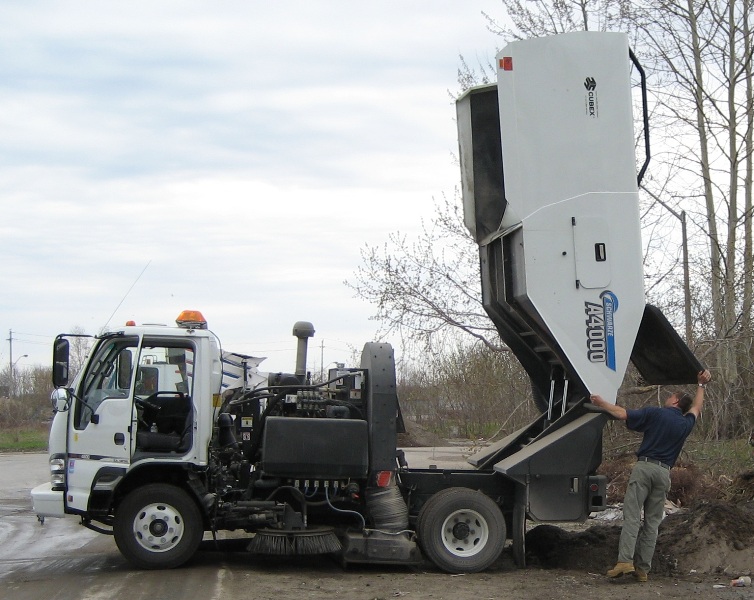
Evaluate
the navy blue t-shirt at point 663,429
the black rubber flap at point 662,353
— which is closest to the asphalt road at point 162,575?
the navy blue t-shirt at point 663,429

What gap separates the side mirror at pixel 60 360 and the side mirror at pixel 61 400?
1.13 feet

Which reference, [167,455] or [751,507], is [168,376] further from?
[751,507]

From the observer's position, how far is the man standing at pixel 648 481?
830 centimetres

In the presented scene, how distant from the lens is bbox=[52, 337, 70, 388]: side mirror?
330 inches

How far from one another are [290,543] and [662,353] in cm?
432

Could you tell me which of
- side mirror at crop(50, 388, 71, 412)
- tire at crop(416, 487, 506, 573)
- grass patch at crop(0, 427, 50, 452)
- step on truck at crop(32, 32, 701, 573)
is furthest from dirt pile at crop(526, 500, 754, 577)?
grass patch at crop(0, 427, 50, 452)

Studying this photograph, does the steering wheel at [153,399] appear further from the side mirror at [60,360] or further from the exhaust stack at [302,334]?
the exhaust stack at [302,334]

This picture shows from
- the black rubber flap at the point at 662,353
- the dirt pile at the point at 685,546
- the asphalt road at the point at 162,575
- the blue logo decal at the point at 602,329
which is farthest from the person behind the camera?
the black rubber flap at the point at 662,353

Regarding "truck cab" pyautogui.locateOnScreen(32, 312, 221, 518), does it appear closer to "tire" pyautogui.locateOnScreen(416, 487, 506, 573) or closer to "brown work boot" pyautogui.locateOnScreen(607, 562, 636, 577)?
"tire" pyautogui.locateOnScreen(416, 487, 506, 573)

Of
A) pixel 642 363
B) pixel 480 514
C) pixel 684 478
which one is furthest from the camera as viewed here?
pixel 684 478

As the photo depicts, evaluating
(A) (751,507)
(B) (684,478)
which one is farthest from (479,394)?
(A) (751,507)

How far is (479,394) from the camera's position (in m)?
23.0

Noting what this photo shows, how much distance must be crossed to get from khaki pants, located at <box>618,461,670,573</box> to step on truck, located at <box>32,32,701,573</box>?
0.52 metres

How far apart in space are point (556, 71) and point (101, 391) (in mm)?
5658
